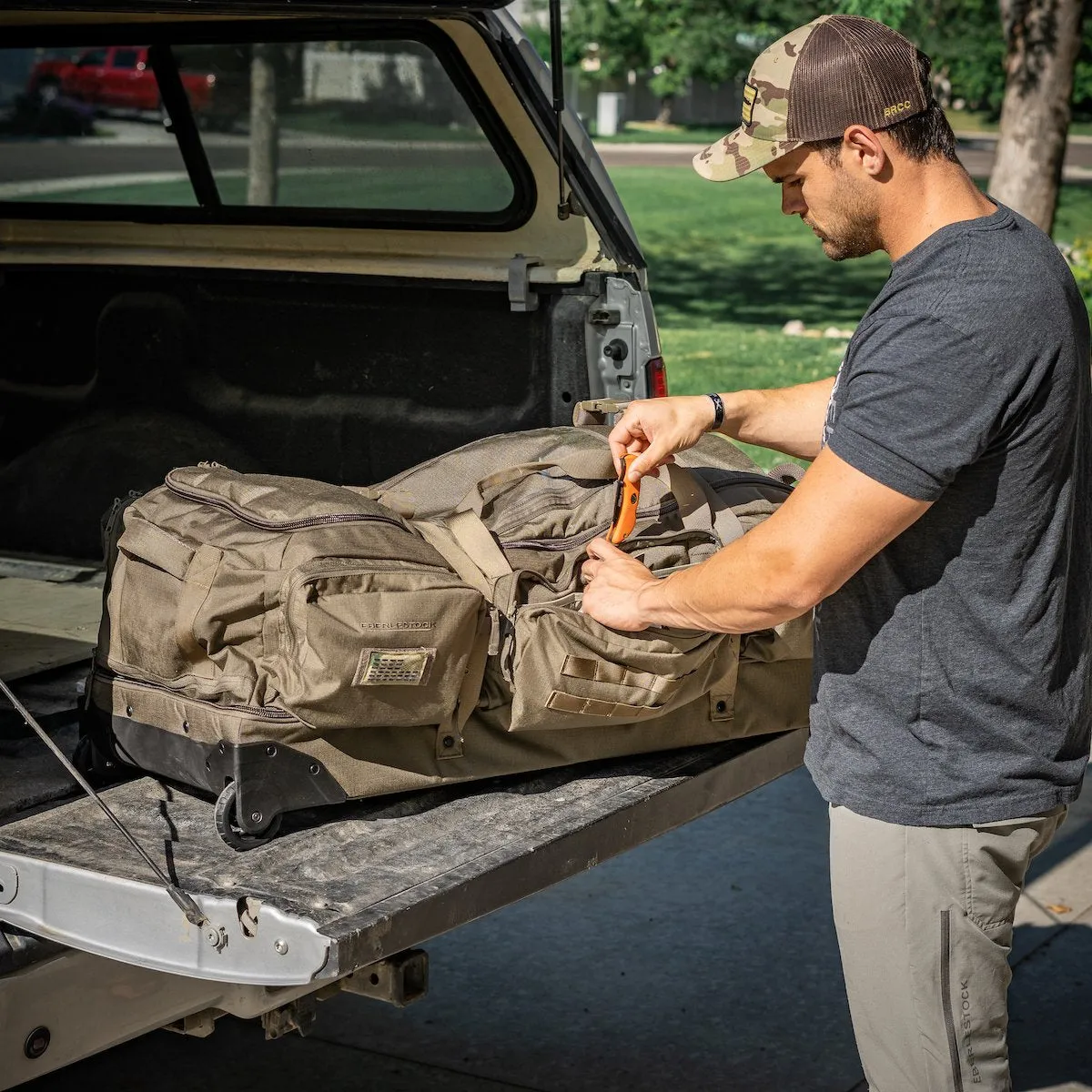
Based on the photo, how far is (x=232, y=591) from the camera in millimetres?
2602

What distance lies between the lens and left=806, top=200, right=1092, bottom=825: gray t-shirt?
2.10 metres

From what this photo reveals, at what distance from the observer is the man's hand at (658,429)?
274cm

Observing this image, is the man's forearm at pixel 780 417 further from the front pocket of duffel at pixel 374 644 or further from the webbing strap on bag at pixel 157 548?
the webbing strap on bag at pixel 157 548

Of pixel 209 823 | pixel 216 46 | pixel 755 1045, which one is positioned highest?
pixel 216 46

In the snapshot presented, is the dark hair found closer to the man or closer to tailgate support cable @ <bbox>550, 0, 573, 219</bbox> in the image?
the man

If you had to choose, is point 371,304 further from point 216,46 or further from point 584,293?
point 216,46

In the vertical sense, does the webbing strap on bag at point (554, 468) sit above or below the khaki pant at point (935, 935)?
above

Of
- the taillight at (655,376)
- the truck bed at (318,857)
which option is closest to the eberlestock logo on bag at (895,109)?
Result: the truck bed at (318,857)

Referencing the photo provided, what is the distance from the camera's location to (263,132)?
4730mm

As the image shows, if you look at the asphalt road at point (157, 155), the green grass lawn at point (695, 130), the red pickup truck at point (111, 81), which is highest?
the red pickup truck at point (111, 81)

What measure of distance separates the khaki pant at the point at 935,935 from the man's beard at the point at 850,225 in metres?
0.76

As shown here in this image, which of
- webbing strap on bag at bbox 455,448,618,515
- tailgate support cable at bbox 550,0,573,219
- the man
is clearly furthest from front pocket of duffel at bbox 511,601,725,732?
tailgate support cable at bbox 550,0,573,219

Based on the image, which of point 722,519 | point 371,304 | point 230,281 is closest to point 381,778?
point 722,519

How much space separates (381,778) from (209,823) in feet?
0.90
